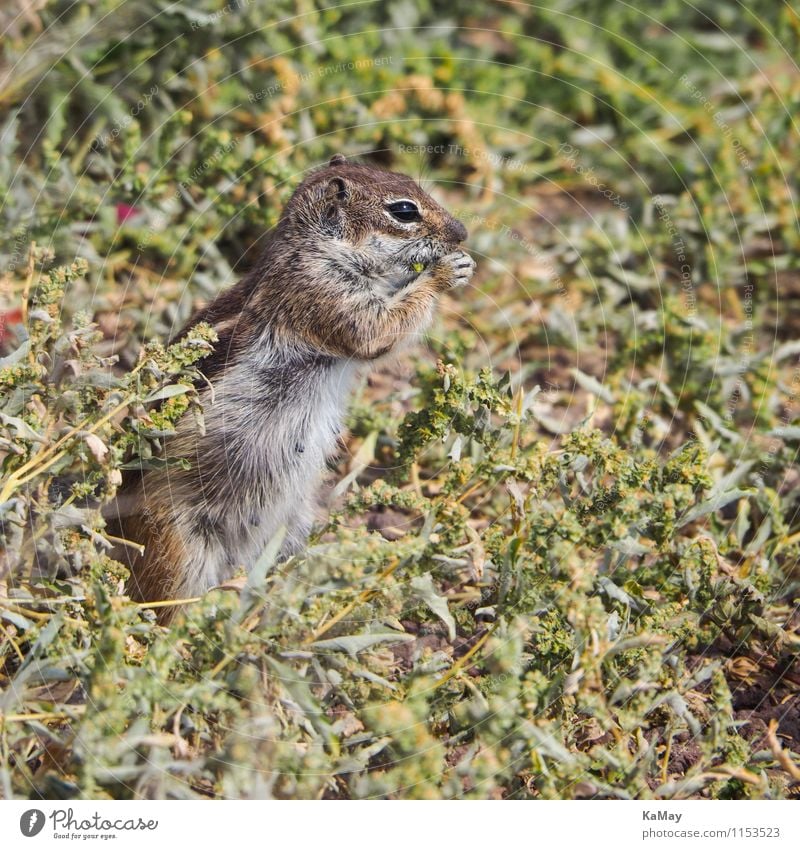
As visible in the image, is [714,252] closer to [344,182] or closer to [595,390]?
[595,390]

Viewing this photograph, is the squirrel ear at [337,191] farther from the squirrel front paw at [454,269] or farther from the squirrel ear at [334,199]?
the squirrel front paw at [454,269]

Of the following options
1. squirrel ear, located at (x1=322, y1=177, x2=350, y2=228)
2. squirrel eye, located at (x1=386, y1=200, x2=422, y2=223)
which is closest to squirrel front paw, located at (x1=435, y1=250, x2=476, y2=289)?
squirrel eye, located at (x1=386, y1=200, x2=422, y2=223)

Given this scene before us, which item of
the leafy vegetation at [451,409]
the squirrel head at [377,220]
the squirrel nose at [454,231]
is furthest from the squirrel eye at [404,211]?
the leafy vegetation at [451,409]

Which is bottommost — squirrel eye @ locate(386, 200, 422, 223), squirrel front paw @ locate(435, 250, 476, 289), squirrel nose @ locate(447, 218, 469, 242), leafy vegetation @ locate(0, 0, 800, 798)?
leafy vegetation @ locate(0, 0, 800, 798)

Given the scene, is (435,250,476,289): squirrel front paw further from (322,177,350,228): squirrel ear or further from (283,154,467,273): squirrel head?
(322,177,350,228): squirrel ear

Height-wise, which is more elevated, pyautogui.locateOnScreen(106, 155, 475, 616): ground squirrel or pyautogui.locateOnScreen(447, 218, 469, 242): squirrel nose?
pyautogui.locateOnScreen(447, 218, 469, 242): squirrel nose
